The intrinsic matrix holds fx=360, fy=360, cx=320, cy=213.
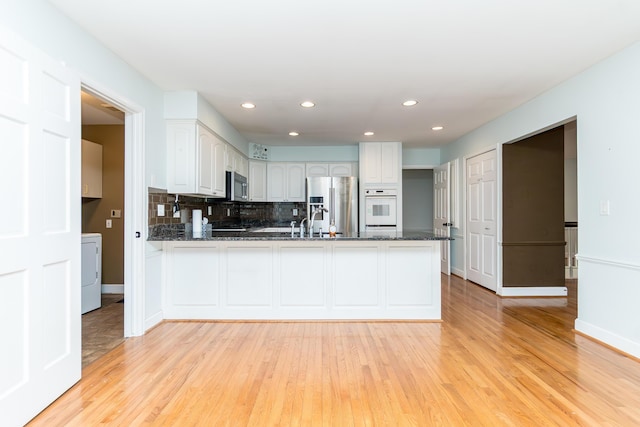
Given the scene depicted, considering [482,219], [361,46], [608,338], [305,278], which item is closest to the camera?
[361,46]

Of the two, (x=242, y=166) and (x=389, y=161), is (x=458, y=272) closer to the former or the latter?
(x=389, y=161)

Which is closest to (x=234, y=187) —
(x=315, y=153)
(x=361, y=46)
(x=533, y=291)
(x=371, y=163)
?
(x=315, y=153)

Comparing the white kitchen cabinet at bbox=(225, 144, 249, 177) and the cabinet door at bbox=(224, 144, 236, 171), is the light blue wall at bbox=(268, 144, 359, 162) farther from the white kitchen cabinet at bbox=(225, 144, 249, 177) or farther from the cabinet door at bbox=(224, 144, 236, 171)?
the cabinet door at bbox=(224, 144, 236, 171)

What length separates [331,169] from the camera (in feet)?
22.1

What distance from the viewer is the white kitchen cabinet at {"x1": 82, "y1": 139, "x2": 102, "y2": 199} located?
187 inches

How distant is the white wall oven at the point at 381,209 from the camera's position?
637 cm

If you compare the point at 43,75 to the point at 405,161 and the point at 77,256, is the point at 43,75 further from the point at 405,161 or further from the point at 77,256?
the point at 405,161

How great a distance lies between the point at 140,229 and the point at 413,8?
2847 millimetres

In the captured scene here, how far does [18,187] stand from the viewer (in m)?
1.86

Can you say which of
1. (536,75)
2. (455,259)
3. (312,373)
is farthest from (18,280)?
(455,259)

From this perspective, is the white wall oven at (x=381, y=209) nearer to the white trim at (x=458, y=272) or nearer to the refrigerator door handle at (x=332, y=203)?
the refrigerator door handle at (x=332, y=203)

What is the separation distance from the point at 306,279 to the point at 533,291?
3.26 m

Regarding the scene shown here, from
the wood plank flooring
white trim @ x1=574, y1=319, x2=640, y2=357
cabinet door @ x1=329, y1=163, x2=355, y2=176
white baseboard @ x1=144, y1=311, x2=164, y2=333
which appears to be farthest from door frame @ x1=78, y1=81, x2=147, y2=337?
white trim @ x1=574, y1=319, x2=640, y2=357

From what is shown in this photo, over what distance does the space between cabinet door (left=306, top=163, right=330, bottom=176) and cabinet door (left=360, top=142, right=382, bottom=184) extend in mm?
719
